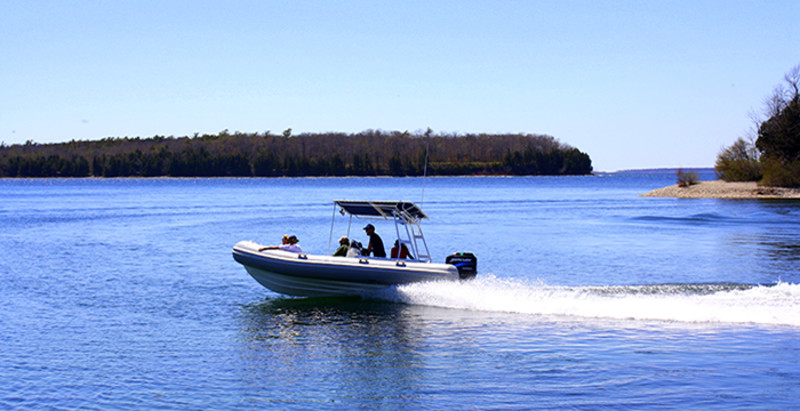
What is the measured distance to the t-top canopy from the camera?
14.2 meters

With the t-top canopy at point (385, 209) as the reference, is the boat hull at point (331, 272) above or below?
below

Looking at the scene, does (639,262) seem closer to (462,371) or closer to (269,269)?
(269,269)

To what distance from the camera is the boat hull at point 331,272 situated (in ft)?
45.6

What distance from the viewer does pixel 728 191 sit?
5884cm

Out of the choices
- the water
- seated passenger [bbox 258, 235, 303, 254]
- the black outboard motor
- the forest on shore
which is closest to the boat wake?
the water

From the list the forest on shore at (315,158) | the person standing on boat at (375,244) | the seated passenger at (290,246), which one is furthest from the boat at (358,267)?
the forest on shore at (315,158)

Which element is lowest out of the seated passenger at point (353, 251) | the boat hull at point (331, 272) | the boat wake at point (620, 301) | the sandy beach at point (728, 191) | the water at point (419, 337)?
the water at point (419, 337)

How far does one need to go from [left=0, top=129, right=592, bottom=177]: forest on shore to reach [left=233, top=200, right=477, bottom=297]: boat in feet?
515

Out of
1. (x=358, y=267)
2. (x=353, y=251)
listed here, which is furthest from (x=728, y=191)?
(x=358, y=267)

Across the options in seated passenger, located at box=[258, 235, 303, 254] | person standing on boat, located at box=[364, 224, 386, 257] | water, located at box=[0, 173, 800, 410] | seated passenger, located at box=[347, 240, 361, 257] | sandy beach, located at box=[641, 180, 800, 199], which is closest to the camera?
water, located at box=[0, 173, 800, 410]

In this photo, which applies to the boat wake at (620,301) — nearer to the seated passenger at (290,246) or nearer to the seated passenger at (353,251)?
the seated passenger at (353,251)

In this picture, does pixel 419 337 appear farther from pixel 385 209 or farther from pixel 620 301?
pixel 620 301

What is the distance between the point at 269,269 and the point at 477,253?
1064 cm

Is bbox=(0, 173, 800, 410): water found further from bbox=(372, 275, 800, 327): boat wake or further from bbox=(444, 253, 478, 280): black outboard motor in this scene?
bbox=(444, 253, 478, 280): black outboard motor
